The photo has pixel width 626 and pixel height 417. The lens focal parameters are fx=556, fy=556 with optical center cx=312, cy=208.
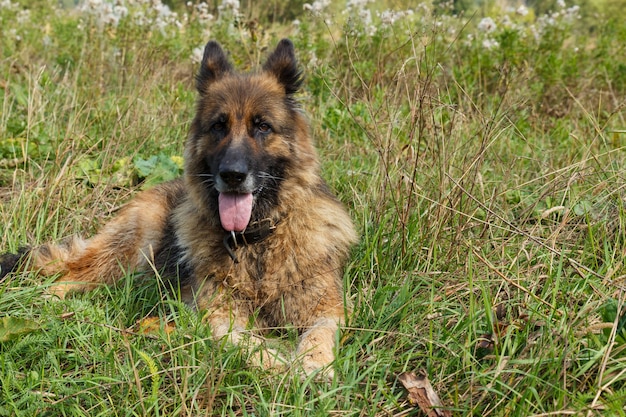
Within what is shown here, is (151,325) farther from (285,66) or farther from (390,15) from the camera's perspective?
(390,15)

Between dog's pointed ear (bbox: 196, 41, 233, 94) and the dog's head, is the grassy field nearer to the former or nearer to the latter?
the dog's head

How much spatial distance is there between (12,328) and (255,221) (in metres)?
1.37

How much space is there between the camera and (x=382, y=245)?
136 inches

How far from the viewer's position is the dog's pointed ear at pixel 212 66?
12.0 ft

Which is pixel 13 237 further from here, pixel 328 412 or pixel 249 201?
pixel 328 412

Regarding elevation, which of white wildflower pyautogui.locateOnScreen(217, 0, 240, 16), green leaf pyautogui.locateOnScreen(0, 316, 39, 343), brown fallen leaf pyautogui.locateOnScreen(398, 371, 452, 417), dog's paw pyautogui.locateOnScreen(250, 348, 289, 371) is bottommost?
brown fallen leaf pyautogui.locateOnScreen(398, 371, 452, 417)

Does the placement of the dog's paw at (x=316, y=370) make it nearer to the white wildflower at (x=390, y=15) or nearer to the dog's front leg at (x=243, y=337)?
the dog's front leg at (x=243, y=337)

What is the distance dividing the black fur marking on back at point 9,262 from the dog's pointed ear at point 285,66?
77.5 inches

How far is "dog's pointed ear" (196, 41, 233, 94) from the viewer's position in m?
3.66

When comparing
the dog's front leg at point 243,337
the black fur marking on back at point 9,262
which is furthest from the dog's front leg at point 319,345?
the black fur marking on back at point 9,262

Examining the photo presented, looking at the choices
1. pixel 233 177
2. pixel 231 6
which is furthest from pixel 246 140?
pixel 231 6

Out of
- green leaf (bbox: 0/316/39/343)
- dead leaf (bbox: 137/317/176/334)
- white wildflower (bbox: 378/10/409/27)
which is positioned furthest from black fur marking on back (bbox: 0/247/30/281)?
white wildflower (bbox: 378/10/409/27)

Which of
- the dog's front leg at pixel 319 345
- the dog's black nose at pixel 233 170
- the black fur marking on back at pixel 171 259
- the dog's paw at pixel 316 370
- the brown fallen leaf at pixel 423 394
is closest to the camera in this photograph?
the brown fallen leaf at pixel 423 394

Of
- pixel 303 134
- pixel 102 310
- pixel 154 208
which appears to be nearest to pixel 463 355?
pixel 303 134
